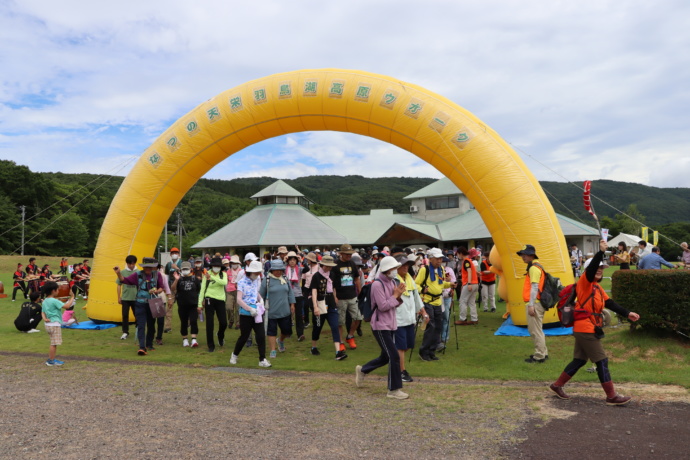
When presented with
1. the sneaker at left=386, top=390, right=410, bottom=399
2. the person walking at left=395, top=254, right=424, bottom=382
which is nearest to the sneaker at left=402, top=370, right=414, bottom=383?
the person walking at left=395, top=254, right=424, bottom=382

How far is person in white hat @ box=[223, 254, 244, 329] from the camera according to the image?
10398 mm

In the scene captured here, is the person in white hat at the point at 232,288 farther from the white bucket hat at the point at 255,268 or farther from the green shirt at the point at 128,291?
the white bucket hat at the point at 255,268

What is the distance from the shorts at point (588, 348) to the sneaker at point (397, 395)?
1.98 m

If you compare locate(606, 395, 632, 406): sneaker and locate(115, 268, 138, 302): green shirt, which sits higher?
locate(115, 268, 138, 302): green shirt

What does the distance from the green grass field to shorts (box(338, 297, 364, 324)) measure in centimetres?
61

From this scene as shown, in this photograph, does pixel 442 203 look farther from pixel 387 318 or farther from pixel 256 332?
pixel 387 318

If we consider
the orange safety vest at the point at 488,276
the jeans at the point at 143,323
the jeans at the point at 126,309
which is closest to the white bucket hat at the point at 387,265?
the jeans at the point at 143,323

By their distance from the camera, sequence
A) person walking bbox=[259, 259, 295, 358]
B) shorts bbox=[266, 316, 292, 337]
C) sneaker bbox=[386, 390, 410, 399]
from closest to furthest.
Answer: sneaker bbox=[386, 390, 410, 399]
person walking bbox=[259, 259, 295, 358]
shorts bbox=[266, 316, 292, 337]

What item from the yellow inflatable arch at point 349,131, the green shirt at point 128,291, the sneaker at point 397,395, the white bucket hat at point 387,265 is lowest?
the sneaker at point 397,395

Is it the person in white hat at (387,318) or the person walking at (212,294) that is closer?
the person in white hat at (387,318)

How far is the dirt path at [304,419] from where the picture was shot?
3984mm

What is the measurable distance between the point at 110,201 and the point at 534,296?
7155cm

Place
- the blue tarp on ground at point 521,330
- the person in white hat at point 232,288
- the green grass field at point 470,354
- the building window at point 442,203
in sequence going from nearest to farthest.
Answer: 1. the green grass field at point 470,354
2. the blue tarp on ground at point 521,330
3. the person in white hat at point 232,288
4. the building window at point 442,203

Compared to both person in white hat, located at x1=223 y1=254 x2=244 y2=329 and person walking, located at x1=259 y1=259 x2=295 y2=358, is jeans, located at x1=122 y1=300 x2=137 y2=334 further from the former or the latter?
person walking, located at x1=259 y1=259 x2=295 y2=358
